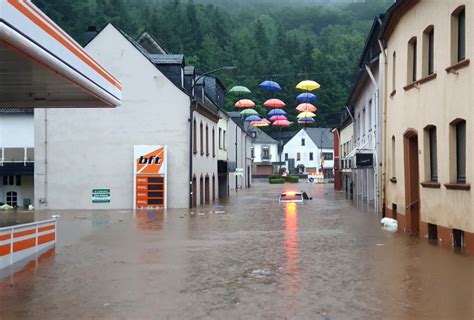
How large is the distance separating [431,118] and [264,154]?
97016mm

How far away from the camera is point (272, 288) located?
34.7ft

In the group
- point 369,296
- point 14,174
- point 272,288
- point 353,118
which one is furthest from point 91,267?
point 353,118

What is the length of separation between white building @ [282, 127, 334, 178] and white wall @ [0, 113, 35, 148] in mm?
84518

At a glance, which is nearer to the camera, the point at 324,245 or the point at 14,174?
the point at 324,245

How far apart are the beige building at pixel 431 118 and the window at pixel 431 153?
0.09 feet

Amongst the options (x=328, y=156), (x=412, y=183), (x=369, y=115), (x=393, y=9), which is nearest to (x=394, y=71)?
(x=393, y=9)

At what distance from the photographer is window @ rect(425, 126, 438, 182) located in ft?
56.9

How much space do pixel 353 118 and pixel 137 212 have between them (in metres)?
20.5

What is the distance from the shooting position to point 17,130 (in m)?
37.8

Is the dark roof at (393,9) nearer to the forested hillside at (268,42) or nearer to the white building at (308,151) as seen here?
the forested hillside at (268,42)

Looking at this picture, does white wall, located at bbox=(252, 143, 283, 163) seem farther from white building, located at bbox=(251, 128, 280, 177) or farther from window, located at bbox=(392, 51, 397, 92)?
window, located at bbox=(392, 51, 397, 92)

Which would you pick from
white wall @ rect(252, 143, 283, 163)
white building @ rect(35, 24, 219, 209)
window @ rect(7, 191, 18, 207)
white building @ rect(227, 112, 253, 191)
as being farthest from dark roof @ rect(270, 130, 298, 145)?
white building @ rect(35, 24, 219, 209)

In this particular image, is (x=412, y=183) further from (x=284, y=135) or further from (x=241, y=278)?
(x=284, y=135)

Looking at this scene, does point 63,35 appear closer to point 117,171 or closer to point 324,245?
point 324,245
